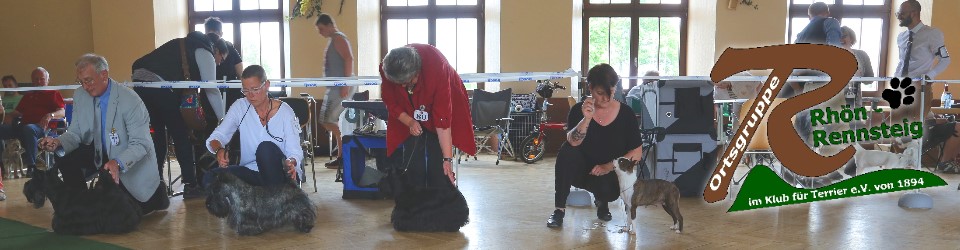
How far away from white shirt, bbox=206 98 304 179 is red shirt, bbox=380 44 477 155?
0.44m

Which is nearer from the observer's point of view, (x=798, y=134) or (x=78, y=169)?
(x=78, y=169)

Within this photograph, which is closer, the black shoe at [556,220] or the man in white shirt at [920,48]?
the black shoe at [556,220]

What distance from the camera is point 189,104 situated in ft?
14.5

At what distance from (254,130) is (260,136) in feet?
0.13

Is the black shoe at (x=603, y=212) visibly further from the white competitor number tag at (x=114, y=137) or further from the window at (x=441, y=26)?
the window at (x=441, y=26)

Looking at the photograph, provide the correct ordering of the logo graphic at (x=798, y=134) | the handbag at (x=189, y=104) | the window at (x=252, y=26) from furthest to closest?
the window at (x=252, y=26) < the handbag at (x=189, y=104) < the logo graphic at (x=798, y=134)

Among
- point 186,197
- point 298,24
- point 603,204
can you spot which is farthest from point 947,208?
point 298,24

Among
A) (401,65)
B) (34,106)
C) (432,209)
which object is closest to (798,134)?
(432,209)

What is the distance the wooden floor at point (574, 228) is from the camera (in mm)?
3225

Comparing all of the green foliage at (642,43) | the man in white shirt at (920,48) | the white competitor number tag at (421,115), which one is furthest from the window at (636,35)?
the white competitor number tag at (421,115)

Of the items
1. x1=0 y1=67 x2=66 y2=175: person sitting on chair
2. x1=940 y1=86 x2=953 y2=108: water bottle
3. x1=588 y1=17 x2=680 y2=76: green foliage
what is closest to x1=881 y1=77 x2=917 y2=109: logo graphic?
x1=940 y1=86 x2=953 y2=108: water bottle

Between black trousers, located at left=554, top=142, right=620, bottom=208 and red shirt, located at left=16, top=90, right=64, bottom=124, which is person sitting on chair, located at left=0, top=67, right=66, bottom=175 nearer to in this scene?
red shirt, located at left=16, top=90, right=64, bottom=124

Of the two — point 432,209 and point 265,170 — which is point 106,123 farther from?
point 432,209

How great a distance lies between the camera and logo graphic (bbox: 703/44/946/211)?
3.69m
